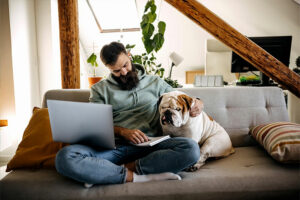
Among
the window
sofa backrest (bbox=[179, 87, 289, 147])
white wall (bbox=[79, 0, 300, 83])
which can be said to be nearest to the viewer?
sofa backrest (bbox=[179, 87, 289, 147])

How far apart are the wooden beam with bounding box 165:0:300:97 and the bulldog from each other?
79 centimetres

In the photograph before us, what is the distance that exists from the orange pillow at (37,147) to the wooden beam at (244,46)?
1471mm

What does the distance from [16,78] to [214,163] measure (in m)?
2.64

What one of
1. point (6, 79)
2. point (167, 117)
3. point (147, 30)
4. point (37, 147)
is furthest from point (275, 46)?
point (6, 79)

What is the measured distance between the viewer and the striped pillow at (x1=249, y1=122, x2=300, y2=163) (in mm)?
1211

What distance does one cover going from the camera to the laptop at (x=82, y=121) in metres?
1.13

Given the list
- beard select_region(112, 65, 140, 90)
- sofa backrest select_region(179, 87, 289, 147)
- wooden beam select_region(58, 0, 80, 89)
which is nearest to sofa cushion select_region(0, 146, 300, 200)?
sofa backrest select_region(179, 87, 289, 147)

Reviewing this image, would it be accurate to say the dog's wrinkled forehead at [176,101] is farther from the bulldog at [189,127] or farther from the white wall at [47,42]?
the white wall at [47,42]

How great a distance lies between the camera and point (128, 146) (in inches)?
55.3

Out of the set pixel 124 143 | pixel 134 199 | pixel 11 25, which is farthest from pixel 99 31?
pixel 134 199

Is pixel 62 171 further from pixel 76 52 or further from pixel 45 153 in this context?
pixel 76 52

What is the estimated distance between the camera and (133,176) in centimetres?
120

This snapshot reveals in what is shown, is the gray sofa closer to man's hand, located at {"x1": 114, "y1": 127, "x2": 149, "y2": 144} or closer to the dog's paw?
the dog's paw

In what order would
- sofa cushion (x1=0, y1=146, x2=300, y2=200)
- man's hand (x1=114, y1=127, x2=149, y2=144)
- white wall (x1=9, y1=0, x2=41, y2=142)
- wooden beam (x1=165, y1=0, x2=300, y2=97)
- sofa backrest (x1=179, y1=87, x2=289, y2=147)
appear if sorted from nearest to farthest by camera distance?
sofa cushion (x1=0, y1=146, x2=300, y2=200), man's hand (x1=114, y1=127, x2=149, y2=144), sofa backrest (x1=179, y1=87, x2=289, y2=147), wooden beam (x1=165, y1=0, x2=300, y2=97), white wall (x1=9, y1=0, x2=41, y2=142)
